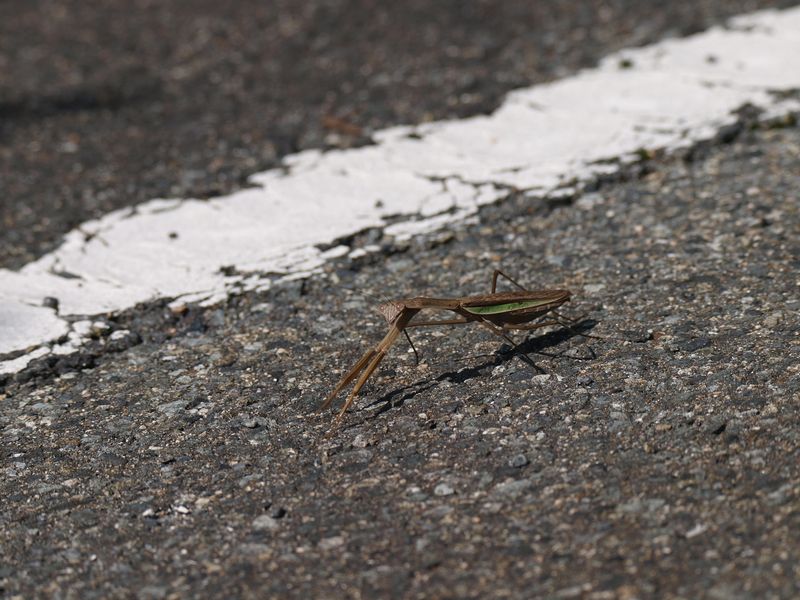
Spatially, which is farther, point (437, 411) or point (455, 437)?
point (437, 411)

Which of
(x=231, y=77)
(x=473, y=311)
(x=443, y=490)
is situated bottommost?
(x=443, y=490)

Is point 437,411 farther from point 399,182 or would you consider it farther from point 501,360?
point 399,182

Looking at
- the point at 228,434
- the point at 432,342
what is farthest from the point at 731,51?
the point at 228,434

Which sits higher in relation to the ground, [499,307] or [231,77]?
[231,77]

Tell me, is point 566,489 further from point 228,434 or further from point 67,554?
point 67,554

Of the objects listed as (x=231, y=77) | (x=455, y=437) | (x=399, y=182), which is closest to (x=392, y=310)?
(x=455, y=437)

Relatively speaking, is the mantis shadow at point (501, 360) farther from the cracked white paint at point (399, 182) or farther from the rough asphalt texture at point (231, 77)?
the rough asphalt texture at point (231, 77)

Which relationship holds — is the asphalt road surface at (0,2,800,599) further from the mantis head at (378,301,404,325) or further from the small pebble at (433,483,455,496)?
the mantis head at (378,301,404,325)
